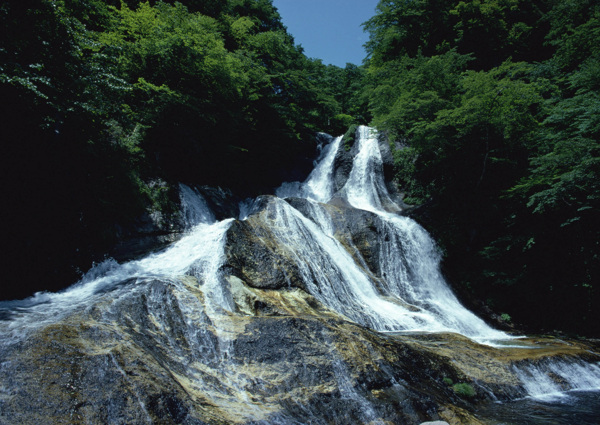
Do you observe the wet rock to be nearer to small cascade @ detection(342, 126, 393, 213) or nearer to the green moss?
the green moss

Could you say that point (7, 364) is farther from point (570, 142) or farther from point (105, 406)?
point (570, 142)

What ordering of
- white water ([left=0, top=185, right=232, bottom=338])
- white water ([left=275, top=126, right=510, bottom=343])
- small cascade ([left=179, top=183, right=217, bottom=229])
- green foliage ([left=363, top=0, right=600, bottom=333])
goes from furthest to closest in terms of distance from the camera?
small cascade ([left=179, top=183, right=217, bottom=229]), green foliage ([left=363, top=0, right=600, bottom=333]), white water ([left=275, top=126, right=510, bottom=343]), white water ([left=0, top=185, right=232, bottom=338])

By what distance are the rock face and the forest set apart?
232cm

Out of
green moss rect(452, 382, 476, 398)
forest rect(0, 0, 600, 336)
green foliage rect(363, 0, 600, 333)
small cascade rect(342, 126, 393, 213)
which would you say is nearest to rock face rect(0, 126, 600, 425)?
green moss rect(452, 382, 476, 398)

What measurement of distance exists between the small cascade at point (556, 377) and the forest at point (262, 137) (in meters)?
5.79

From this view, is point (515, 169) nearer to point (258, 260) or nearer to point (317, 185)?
point (317, 185)

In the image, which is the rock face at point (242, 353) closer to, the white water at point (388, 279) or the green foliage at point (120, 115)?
the white water at point (388, 279)

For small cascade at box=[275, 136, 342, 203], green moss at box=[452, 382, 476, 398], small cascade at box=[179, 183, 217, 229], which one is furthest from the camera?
small cascade at box=[275, 136, 342, 203]

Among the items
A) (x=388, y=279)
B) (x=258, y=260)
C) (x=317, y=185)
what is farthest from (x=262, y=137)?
(x=258, y=260)

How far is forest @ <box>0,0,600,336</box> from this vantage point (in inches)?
267

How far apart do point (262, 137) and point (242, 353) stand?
56.4 ft

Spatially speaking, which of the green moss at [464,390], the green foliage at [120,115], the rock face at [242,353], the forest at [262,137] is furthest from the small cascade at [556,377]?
the green foliage at [120,115]

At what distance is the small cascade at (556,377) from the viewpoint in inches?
231

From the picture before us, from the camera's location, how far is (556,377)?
6.24 m
